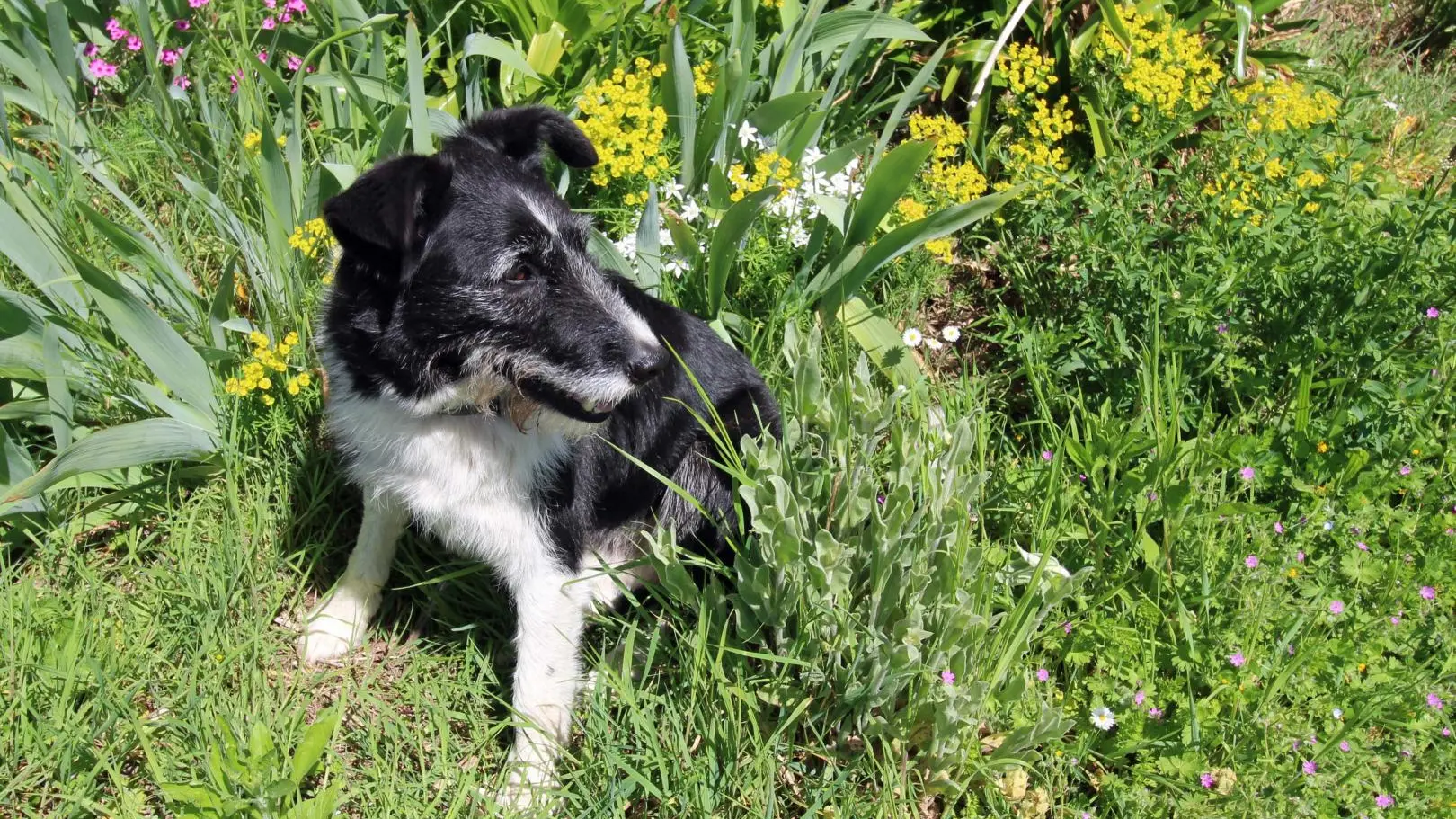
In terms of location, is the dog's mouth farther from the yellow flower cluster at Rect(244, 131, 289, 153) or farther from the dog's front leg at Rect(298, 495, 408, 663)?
the yellow flower cluster at Rect(244, 131, 289, 153)

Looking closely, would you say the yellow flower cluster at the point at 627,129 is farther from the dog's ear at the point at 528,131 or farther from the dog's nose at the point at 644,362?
the dog's nose at the point at 644,362

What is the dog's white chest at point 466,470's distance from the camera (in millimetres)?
2541

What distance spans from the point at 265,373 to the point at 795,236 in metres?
1.72

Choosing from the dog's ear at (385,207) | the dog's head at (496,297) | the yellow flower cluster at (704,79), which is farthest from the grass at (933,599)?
the dog's ear at (385,207)

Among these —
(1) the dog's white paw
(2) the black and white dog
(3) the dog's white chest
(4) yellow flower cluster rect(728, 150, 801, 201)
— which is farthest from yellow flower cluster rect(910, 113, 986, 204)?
(1) the dog's white paw

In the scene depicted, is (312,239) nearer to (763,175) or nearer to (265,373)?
(265,373)

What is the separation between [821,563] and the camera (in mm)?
2379

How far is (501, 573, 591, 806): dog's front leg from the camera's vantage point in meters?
2.64

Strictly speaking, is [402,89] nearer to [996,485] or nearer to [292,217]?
[292,217]

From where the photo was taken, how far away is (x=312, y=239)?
316 cm

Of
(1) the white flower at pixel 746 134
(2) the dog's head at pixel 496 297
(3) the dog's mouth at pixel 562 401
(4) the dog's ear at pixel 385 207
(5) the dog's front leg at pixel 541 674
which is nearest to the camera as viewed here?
(4) the dog's ear at pixel 385 207

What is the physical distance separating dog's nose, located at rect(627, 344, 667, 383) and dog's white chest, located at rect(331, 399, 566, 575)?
0.34 meters

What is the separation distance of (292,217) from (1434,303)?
3557mm

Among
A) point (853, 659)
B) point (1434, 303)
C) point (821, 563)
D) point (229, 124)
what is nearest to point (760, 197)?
point (821, 563)
